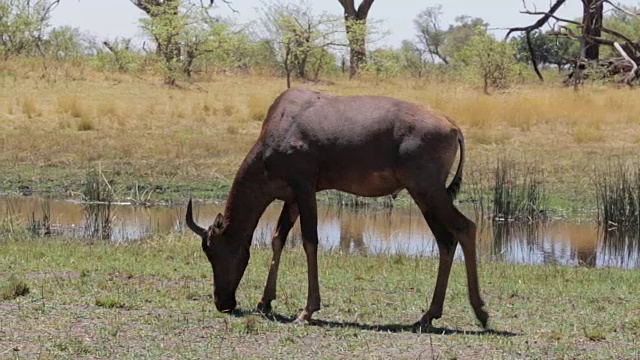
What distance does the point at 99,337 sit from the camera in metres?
7.77

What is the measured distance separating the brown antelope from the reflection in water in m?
5.19

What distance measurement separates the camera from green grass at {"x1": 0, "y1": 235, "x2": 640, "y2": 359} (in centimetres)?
764

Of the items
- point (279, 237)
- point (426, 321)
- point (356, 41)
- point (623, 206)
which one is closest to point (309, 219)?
point (279, 237)

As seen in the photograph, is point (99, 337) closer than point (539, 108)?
Yes

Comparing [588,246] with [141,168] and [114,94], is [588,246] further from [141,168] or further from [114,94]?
[114,94]

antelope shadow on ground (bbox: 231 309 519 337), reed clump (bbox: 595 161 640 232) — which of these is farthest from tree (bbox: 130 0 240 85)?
antelope shadow on ground (bbox: 231 309 519 337)

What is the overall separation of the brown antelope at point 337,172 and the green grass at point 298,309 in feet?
1.22

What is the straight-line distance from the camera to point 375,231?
56.4ft

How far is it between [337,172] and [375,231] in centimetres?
817

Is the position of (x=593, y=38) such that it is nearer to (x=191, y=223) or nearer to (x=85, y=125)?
(x=85, y=125)

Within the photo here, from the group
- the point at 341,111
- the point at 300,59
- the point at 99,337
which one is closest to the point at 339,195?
the point at 341,111

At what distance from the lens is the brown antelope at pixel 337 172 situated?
8797 mm

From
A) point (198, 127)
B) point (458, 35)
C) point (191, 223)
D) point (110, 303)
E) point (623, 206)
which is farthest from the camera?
point (458, 35)

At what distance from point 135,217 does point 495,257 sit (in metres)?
5.97
